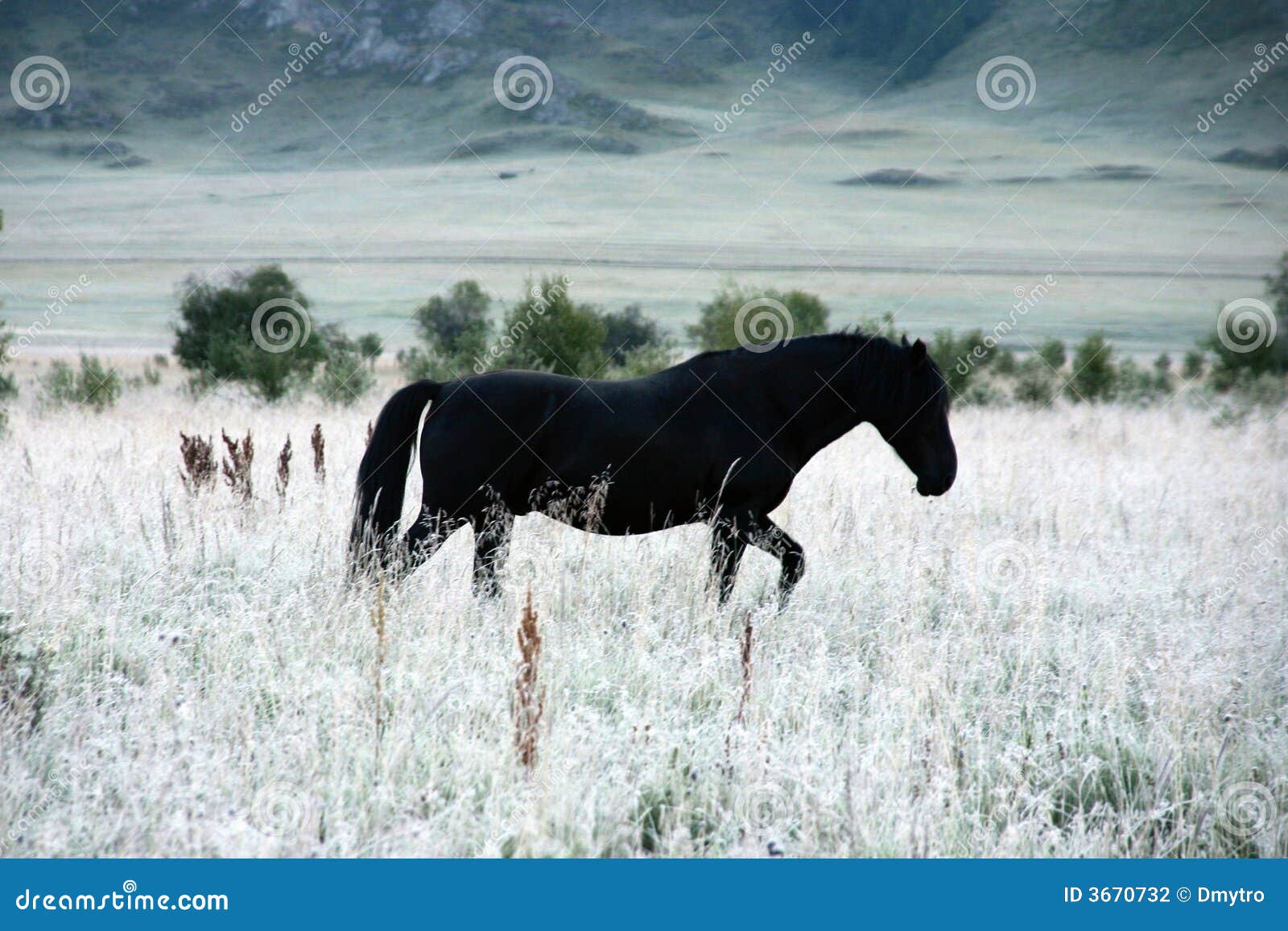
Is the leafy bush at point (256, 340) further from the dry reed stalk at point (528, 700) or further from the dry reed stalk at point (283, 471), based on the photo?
the dry reed stalk at point (528, 700)

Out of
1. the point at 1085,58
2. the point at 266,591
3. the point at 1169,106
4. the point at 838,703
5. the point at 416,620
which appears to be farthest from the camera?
the point at 1085,58

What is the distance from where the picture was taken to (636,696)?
415cm

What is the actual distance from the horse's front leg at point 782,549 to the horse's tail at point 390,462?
6.17 feet

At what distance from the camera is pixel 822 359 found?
17.8ft

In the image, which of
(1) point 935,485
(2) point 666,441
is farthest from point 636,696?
(1) point 935,485

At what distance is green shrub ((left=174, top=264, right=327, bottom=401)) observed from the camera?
16.6m

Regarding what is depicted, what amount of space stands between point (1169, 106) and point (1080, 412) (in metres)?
93.6

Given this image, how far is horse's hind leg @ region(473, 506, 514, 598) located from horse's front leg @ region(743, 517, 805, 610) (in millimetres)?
1284

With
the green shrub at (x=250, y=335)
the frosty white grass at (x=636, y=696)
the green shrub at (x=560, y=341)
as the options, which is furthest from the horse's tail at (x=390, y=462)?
the green shrub at (x=250, y=335)

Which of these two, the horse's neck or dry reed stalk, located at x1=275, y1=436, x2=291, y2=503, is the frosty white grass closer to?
dry reed stalk, located at x1=275, y1=436, x2=291, y2=503

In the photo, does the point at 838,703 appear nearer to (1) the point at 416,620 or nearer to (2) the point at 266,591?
(1) the point at 416,620

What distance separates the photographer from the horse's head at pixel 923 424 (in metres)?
5.35

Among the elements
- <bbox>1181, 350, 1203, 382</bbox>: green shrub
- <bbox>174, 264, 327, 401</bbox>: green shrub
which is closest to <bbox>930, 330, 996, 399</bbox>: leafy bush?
<bbox>1181, 350, 1203, 382</bbox>: green shrub

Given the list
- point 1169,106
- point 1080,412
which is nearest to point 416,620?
point 1080,412
